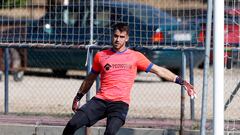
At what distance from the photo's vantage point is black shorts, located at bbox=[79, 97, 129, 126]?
32.8 feet

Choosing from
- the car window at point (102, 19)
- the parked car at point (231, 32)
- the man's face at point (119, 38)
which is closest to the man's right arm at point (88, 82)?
the man's face at point (119, 38)

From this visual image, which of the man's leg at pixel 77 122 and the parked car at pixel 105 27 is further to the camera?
the parked car at pixel 105 27

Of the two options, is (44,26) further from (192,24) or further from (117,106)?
(117,106)

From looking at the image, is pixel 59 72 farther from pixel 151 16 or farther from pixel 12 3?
pixel 151 16

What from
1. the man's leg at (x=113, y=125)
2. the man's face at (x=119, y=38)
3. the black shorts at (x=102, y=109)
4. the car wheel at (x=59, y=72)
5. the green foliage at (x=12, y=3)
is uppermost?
the green foliage at (x=12, y=3)

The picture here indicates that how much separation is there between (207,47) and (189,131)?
1975mm

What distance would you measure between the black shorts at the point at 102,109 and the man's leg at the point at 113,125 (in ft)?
0.20

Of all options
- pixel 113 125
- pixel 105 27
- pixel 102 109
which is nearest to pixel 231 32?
pixel 105 27

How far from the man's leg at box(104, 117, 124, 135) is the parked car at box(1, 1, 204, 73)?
2361 millimetres

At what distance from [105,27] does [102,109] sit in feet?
8.66

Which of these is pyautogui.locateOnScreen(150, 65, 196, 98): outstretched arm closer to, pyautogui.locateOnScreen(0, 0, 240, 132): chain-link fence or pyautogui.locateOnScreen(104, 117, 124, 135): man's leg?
pyautogui.locateOnScreen(104, 117, 124, 135): man's leg

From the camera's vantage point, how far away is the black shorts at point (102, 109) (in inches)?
394

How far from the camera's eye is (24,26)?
12.6m

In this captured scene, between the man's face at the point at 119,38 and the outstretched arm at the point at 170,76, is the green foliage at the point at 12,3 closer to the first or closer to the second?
the man's face at the point at 119,38
